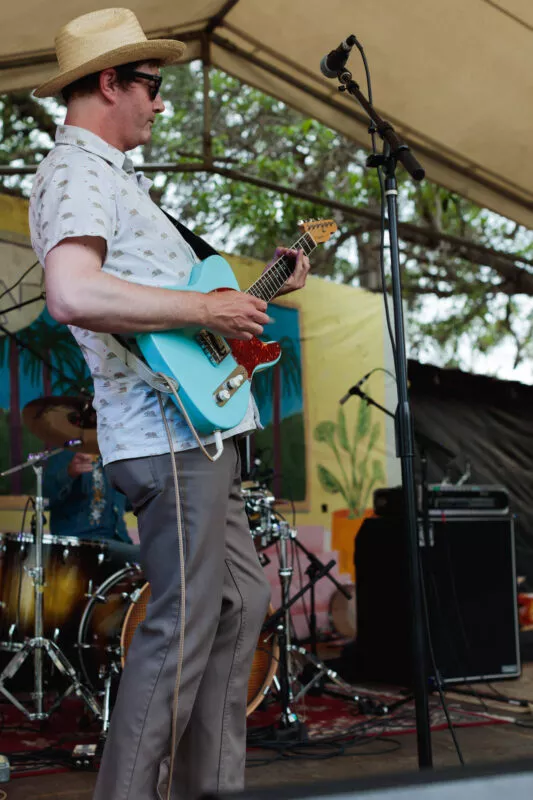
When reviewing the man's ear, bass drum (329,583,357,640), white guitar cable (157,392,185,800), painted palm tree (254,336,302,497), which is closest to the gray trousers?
white guitar cable (157,392,185,800)

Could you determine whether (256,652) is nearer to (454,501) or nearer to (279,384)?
(454,501)

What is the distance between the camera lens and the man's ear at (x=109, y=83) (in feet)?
6.00

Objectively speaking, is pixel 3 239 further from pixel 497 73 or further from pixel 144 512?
pixel 144 512

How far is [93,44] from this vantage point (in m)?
1.81

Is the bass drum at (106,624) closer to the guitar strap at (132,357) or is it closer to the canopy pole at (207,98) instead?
the guitar strap at (132,357)

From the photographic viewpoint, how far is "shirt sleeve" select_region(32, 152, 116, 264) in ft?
5.37

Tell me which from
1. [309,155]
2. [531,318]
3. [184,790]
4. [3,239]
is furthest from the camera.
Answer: [531,318]

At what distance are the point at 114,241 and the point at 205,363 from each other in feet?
1.05

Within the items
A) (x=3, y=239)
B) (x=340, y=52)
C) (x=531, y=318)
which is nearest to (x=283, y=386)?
(x=3, y=239)

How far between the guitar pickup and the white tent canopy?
222cm

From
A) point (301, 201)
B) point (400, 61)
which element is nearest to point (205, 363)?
point (400, 61)

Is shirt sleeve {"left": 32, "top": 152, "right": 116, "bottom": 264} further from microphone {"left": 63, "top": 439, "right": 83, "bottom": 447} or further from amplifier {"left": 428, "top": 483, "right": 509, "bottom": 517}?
amplifier {"left": 428, "top": 483, "right": 509, "bottom": 517}

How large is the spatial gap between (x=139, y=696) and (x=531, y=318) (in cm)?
1147

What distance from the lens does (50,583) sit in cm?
352
